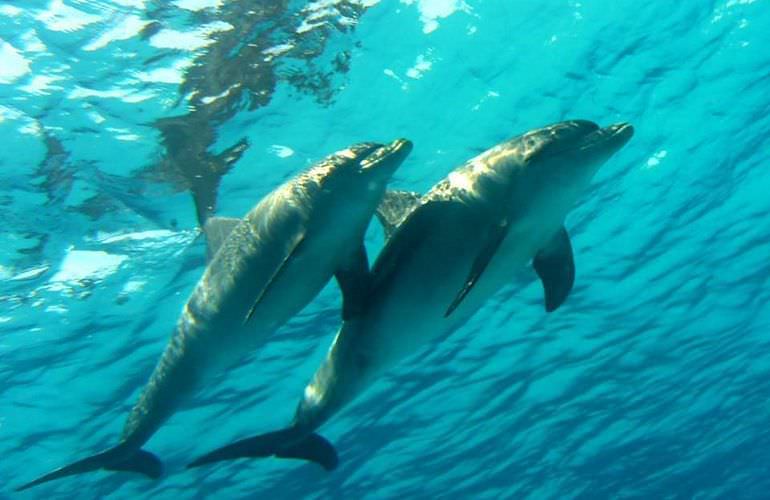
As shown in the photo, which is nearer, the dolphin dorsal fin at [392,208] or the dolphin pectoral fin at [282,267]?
the dolphin pectoral fin at [282,267]

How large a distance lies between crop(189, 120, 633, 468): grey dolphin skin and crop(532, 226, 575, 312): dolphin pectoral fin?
0.01 metres

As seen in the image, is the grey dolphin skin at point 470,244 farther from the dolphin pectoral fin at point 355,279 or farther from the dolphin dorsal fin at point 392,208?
the dolphin dorsal fin at point 392,208

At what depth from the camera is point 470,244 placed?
608 centimetres

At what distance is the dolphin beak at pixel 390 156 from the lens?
5.91m

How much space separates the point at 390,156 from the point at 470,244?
1.06 metres

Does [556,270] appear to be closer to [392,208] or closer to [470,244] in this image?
[470,244]

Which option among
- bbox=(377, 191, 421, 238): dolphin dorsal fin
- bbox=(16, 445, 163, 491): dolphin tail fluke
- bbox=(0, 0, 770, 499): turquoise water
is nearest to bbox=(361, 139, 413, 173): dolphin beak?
bbox=(377, 191, 421, 238): dolphin dorsal fin

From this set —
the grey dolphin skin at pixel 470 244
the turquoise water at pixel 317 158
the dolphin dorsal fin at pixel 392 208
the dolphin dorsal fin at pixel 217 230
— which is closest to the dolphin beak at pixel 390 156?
the grey dolphin skin at pixel 470 244

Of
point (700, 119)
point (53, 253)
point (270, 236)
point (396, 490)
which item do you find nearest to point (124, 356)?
point (53, 253)

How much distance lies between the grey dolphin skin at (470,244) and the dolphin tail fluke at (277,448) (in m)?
0.18

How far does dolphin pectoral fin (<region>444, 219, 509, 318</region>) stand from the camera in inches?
215

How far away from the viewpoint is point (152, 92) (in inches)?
372

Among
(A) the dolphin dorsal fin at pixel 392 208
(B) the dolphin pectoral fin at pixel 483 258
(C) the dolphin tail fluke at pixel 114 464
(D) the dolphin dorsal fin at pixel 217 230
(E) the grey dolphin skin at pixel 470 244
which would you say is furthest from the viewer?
(D) the dolphin dorsal fin at pixel 217 230

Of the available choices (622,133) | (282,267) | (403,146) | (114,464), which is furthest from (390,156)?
(114,464)
